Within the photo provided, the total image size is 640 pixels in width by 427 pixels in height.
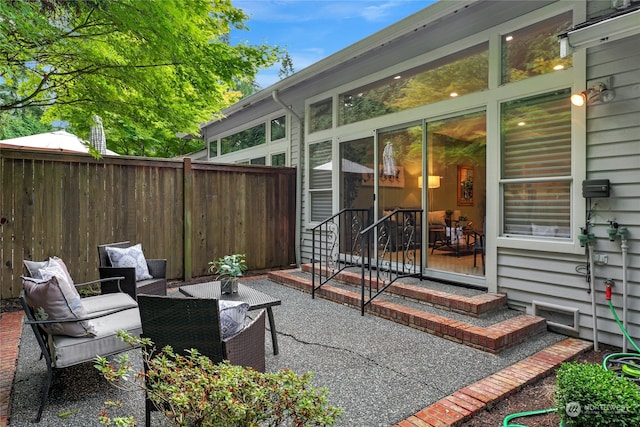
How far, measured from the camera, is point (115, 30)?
135 inches

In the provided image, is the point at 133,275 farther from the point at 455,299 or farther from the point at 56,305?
the point at 455,299

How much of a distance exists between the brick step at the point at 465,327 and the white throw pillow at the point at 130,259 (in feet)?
8.50

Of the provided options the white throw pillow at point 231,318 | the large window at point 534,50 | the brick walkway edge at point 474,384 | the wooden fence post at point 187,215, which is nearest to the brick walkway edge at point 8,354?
the brick walkway edge at point 474,384

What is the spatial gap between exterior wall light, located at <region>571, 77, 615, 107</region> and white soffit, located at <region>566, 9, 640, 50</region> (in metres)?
0.53

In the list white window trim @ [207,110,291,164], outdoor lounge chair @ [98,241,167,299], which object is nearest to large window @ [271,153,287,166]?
white window trim @ [207,110,291,164]

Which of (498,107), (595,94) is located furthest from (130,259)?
(595,94)

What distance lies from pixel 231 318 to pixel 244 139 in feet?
25.9

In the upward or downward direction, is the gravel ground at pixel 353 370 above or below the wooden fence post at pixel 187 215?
below

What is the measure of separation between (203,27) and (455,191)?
497cm

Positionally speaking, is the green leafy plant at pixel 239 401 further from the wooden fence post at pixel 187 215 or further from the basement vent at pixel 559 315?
the wooden fence post at pixel 187 215

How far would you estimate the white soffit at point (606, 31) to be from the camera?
108 inches

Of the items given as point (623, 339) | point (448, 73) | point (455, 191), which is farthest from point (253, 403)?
point (455, 191)

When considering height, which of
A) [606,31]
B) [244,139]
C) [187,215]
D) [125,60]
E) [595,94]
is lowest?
[187,215]

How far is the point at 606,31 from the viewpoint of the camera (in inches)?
114
